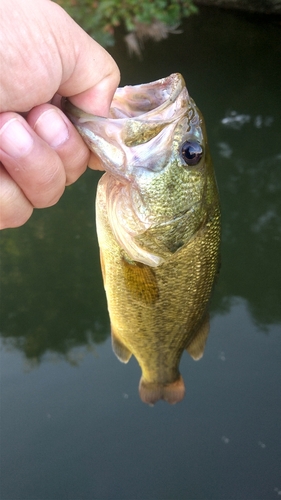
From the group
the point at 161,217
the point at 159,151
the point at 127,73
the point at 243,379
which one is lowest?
the point at 243,379

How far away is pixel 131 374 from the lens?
438 cm

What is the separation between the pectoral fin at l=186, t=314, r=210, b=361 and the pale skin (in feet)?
3.42

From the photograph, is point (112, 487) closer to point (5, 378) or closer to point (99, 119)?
point (5, 378)

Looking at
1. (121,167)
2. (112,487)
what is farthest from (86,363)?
(121,167)

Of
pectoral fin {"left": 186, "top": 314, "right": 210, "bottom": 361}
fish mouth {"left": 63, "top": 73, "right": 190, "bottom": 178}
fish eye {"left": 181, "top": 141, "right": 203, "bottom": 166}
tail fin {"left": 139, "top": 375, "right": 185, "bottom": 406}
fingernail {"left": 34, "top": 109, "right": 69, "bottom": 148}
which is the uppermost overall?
fingernail {"left": 34, "top": 109, "right": 69, "bottom": 148}

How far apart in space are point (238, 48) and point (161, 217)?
689 centimetres

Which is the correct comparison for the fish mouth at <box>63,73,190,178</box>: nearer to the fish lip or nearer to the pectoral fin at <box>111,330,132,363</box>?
the fish lip

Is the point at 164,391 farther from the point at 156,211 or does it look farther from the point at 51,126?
the point at 51,126

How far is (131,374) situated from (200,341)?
2.38 meters

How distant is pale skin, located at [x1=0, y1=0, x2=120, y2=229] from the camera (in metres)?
1.17

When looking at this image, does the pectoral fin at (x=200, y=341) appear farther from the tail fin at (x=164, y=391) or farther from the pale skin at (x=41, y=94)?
the pale skin at (x=41, y=94)

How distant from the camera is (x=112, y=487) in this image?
3.93m

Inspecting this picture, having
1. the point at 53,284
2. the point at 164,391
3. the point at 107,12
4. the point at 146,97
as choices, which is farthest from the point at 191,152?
the point at 107,12

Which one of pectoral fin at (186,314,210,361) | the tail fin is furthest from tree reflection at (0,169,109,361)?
pectoral fin at (186,314,210,361)
